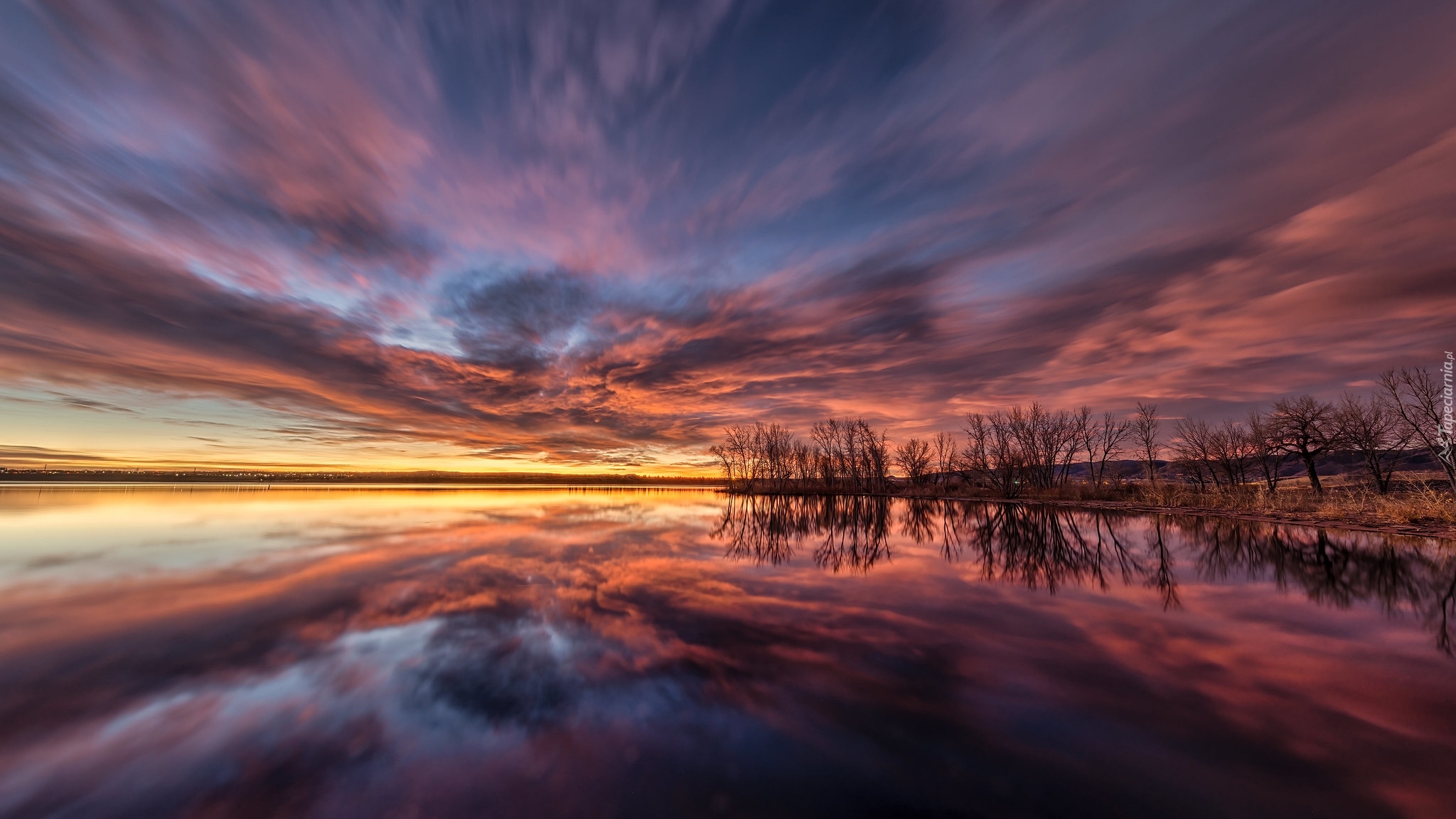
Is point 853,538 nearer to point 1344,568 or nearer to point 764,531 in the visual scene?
point 764,531

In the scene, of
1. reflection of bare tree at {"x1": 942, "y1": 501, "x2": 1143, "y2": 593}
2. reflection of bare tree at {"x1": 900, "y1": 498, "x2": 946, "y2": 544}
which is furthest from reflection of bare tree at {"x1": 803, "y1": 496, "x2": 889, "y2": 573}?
reflection of bare tree at {"x1": 942, "y1": 501, "x2": 1143, "y2": 593}

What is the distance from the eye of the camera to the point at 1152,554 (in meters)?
15.4

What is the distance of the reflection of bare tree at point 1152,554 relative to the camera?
10594 millimetres

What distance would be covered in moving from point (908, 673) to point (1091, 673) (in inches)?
101

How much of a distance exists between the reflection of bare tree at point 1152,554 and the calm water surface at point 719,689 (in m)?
0.22

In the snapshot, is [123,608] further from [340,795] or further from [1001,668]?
[1001,668]

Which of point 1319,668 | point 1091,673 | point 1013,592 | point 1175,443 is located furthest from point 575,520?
point 1175,443

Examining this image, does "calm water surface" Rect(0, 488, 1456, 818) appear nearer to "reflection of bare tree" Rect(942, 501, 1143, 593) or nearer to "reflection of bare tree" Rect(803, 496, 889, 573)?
"reflection of bare tree" Rect(942, 501, 1143, 593)

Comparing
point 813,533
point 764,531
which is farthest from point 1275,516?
point 764,531

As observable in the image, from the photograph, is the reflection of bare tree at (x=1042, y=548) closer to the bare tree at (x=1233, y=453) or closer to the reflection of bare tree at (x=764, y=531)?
the reflection of bare tree at (x=764, y=531)

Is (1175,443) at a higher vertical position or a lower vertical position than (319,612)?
higher

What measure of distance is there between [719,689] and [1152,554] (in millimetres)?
17863

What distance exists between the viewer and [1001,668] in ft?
20.8

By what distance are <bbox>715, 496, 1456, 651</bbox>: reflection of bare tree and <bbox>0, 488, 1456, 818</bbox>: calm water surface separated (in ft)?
0.73
